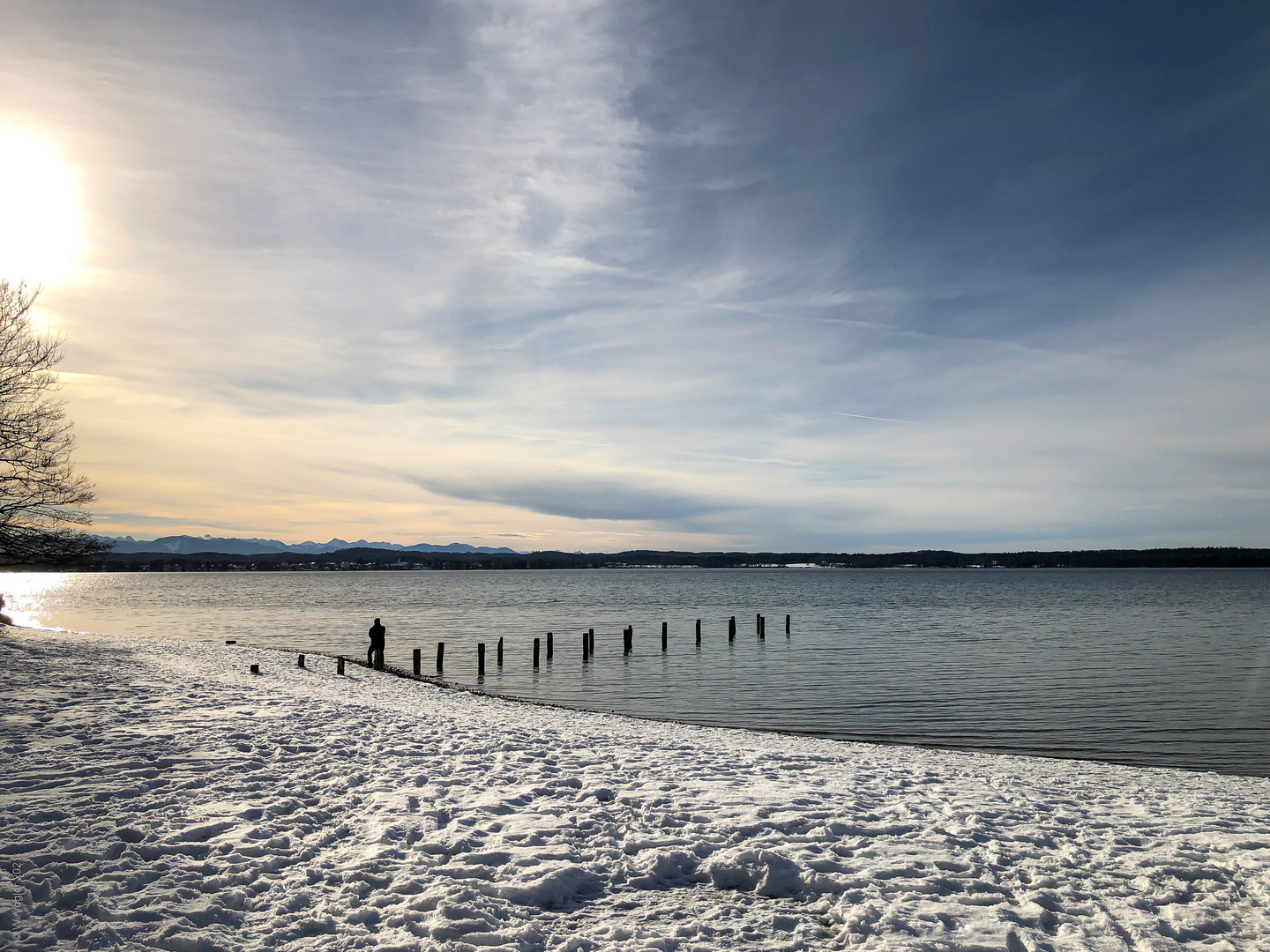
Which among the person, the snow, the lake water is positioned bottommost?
the lake water

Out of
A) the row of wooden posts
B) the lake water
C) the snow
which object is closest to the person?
the row of wooden posts

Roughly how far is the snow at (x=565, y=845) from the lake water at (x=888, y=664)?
647cm

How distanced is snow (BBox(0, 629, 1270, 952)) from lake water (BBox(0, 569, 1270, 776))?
6466mm

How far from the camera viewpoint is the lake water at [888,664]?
18.5 m

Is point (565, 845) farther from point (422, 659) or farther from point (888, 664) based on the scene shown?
point (422, 659)

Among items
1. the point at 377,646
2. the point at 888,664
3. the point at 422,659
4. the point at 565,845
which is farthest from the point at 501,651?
the point at 565,845

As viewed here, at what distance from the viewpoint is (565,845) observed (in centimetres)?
717

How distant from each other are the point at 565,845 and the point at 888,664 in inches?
1006

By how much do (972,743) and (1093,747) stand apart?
2632mm

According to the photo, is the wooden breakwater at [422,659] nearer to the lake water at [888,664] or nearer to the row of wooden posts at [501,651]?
the row of wooden posts at [501,651]

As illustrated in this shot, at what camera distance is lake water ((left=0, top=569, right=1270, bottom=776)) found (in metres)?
18.5

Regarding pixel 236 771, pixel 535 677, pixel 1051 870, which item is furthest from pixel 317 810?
pixel 535 677

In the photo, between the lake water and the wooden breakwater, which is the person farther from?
the lake water

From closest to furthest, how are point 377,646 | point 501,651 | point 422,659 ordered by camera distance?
1. point 377,646
2. point 422,659
3. point 501,651
